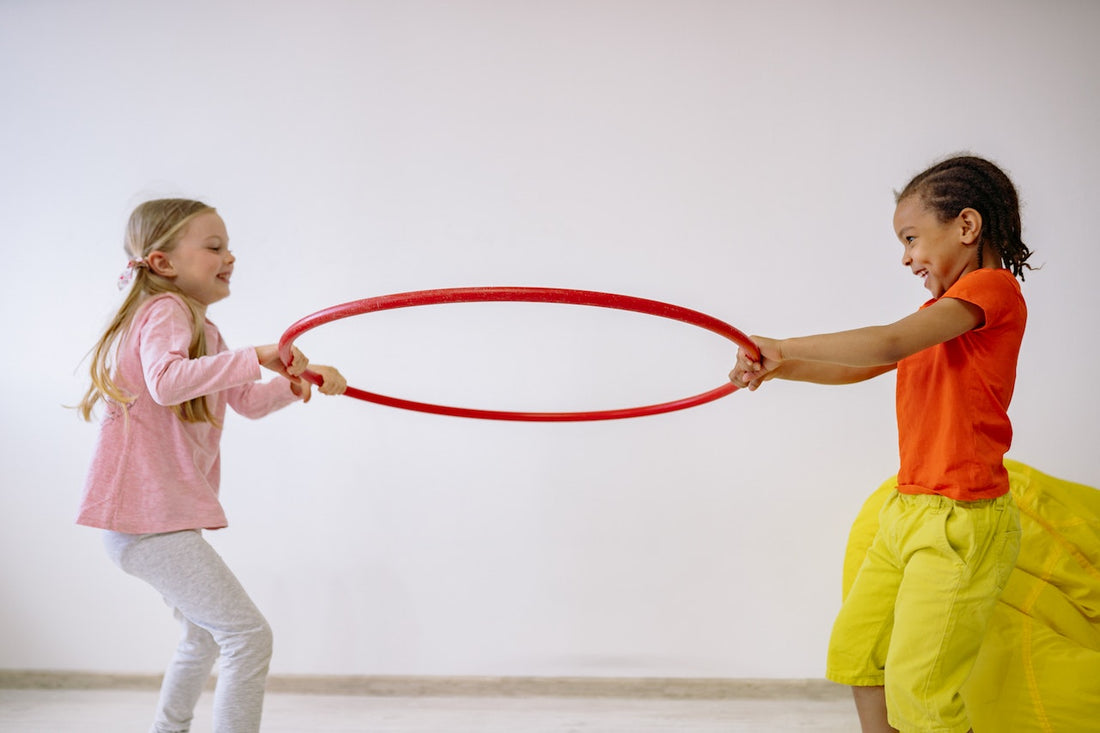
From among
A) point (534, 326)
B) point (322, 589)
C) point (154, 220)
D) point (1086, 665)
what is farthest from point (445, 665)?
point (1086, 665)

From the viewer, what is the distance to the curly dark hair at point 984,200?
1693 millimetres

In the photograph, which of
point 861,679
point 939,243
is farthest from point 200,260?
point 861,679

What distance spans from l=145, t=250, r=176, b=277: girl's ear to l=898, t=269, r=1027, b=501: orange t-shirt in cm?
173

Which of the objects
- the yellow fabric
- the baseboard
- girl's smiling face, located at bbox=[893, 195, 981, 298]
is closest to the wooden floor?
the baseboard

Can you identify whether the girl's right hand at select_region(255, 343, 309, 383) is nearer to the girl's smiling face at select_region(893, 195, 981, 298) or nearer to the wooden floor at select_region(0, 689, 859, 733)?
the wooden floor at select_region(0, 689, 859, 733)

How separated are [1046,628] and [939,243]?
100cm

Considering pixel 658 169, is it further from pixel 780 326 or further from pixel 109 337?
pixel 109 337

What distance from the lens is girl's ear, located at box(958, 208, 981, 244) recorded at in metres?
1.68

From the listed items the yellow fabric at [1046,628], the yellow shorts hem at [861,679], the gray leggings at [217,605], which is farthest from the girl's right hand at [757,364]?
the gray leggings at [217,605]

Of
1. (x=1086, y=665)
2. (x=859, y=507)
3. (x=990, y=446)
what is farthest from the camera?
(x=859, y=507)

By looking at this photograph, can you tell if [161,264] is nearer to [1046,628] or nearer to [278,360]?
[278,360]

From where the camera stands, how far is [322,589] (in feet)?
9.04

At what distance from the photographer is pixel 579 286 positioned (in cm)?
275

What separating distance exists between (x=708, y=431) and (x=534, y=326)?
2.16ft
